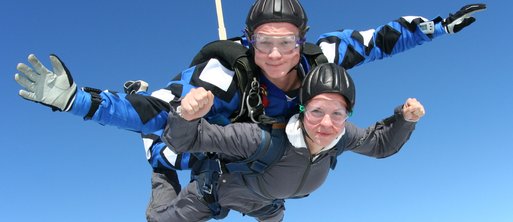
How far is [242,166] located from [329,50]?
1.10 metres

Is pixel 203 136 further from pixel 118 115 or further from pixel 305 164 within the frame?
pixel 305 164

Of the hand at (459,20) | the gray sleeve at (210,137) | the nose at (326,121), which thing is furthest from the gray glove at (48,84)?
the hand at (459,20)

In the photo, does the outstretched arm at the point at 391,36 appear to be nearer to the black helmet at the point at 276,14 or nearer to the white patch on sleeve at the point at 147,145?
the black helmet at the point at 276,14

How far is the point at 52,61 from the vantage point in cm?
306

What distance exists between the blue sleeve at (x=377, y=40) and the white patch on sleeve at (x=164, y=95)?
1.28 metres

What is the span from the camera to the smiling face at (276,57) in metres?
3.58

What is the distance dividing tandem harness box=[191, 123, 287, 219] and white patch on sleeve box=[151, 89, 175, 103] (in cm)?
63

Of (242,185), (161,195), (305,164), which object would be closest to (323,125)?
(305,164)

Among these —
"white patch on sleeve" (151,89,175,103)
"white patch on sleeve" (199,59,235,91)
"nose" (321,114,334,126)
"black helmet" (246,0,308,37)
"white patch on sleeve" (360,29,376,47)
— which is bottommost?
"nose" (321,114,334,126)

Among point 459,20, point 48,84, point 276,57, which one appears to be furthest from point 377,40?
point 48,84

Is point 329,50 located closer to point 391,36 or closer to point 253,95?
point 391,36

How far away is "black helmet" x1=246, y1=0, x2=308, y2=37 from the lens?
370cm

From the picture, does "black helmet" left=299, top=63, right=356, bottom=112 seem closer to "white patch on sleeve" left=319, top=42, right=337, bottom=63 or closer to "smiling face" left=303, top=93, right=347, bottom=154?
"smiling face" left=303, top=93, right=347, bottom=154

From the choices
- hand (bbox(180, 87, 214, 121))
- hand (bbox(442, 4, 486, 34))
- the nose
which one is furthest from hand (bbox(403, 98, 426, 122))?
hand (bbox(180, 87, 214, 121))
